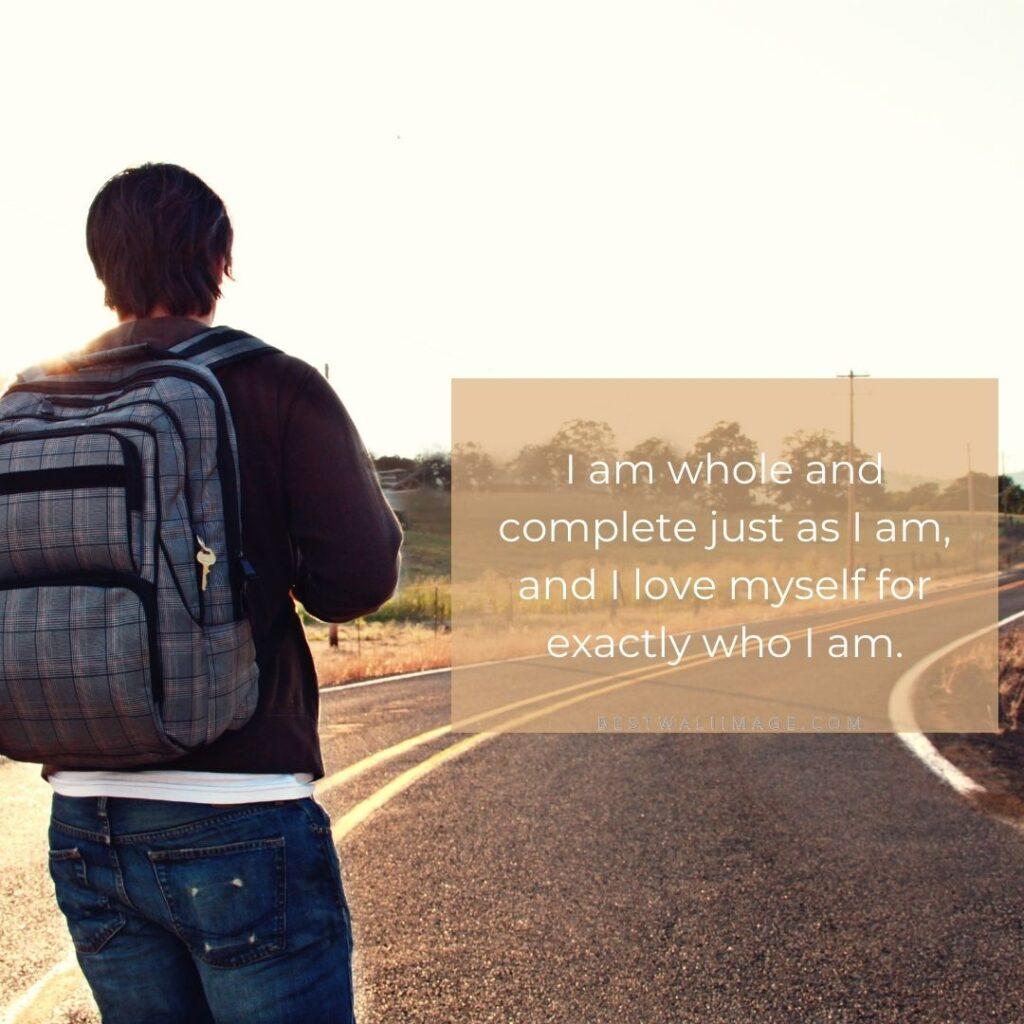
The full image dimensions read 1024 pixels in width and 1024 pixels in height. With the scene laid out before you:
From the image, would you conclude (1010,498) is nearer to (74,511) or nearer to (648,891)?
(648,891)

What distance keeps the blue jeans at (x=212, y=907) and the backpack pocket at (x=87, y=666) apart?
0.14m

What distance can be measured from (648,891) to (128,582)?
392 cm

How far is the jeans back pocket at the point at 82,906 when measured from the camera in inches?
73.0

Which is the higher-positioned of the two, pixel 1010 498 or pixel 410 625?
pixel 1010 498

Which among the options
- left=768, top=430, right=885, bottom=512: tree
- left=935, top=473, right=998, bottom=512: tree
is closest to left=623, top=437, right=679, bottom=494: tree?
left=768, top=430, right=885, bottom=512: tree

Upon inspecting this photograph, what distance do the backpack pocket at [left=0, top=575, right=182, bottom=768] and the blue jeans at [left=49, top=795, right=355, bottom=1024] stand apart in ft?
0.46

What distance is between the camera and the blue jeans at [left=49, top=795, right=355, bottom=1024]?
1.75 meters

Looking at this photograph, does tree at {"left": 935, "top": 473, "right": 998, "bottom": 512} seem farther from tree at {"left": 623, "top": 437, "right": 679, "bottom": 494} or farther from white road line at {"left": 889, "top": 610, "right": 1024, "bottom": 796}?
white road line at {"left": 889, "top": 610, "right": 1024, "bottom": 796}

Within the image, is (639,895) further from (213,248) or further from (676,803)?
(213,248)

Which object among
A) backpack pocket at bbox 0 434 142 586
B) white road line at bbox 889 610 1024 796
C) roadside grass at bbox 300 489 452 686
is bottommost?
roadside grass at bbox 300 489 452 686

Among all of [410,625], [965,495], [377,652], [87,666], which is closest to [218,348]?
[87,666]

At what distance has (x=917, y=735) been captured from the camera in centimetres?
963

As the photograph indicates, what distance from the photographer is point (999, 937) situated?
4.56m

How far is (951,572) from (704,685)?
5835 centimetres
